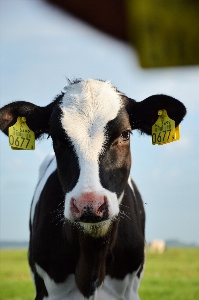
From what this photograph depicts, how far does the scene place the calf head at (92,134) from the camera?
12.3 feet

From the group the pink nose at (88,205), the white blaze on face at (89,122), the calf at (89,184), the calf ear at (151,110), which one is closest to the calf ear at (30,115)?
the calf at (89,184)

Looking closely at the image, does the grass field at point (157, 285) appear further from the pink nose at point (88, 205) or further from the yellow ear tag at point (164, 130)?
the pink nose at point (88, 205)

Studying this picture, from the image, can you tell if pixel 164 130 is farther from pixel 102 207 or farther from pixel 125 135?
pixel 102 207

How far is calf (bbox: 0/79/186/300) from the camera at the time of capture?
13.8 feet

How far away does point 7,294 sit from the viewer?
50.3ft

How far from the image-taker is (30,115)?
5086 mm

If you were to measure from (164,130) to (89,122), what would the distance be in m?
0.88

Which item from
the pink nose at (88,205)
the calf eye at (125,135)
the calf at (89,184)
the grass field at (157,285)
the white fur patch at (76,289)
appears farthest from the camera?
the grass field at (157,285)

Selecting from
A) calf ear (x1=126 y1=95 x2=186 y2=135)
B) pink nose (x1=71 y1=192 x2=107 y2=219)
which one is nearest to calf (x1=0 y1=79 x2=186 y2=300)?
calf ear (x1=126 y1=95 x2=186 y2=135)

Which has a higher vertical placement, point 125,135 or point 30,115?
point 30,115

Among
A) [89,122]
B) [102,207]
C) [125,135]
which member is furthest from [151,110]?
[102,207]

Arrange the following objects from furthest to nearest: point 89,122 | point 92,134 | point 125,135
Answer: point 125,135 < point 89,122 < point 92,134

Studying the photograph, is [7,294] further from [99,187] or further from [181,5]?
[181,5]

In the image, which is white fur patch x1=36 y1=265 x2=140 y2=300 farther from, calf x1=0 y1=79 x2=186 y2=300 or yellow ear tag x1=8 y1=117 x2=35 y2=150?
yellow ear tag x1=8 y1=117 x2=35 y2=150
